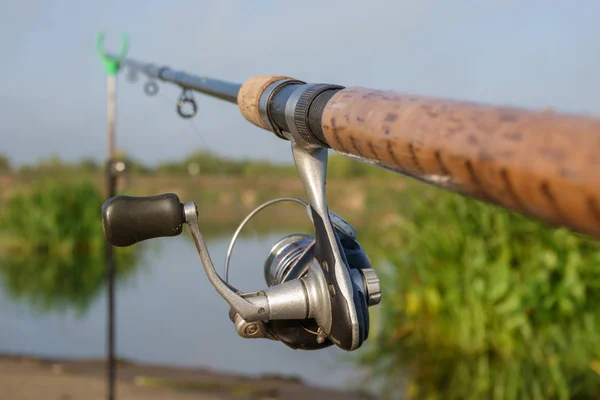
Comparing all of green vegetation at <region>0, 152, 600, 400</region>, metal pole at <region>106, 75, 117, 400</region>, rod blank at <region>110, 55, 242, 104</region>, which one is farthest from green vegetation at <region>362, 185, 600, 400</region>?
rod blank at <region>110, 55, 242, 104</region>

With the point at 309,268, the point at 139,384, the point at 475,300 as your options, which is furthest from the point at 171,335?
the point at 309,268

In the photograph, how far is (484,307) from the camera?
11.5ft

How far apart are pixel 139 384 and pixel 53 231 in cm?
509

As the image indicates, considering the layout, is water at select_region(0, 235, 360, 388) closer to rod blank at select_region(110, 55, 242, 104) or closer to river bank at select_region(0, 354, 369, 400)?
river bank at select_region(0, 354, 369, 400)

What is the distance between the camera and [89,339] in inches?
208

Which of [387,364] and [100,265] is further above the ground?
[100,265]

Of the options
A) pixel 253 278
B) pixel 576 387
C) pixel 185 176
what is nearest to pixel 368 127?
pixel 576 387

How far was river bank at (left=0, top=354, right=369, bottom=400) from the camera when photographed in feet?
11.3

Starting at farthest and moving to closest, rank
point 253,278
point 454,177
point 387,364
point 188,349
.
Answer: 1. point 253,278
2. point 188,349
3. point 387,364
4. point 454,177

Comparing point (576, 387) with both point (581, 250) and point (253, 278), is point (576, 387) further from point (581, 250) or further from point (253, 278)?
point (253, 278)

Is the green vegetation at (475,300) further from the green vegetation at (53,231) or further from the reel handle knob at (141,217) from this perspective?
the green vegetation at (53,231)

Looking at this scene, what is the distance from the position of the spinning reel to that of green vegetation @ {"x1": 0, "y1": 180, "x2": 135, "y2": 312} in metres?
7.23

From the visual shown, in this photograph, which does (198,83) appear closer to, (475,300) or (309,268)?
(309,268)

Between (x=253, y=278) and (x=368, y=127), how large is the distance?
596cm
